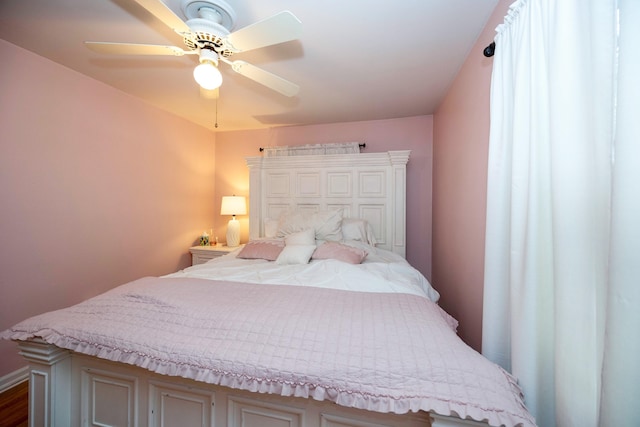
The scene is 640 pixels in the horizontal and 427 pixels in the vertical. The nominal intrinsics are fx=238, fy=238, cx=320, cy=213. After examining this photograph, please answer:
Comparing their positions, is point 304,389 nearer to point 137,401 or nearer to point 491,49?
point 137,401

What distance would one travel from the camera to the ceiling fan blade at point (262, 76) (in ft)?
4.77

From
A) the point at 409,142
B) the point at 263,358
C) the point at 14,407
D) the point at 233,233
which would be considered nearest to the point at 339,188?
the point at 409,142

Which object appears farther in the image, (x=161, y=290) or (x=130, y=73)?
(x=130, y=73)

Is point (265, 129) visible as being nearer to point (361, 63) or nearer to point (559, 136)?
point (361, 63)

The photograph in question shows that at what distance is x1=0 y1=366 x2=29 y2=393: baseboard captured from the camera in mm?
1719

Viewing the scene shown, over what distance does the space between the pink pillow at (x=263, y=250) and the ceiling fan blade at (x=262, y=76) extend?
4.48 ft

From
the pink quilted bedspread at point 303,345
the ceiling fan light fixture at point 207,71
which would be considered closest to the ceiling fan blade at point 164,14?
the ceiling fan light fixture at point 207,71

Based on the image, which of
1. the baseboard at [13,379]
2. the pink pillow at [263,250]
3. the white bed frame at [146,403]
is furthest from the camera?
the pink pillow at [263,250]

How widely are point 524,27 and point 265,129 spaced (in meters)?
2.99

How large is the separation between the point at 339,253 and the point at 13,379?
2.63 m

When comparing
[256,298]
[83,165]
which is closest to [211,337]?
[256,298]

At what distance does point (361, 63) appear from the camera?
189cm

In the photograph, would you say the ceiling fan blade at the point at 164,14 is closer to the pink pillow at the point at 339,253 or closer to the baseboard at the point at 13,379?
the pink pillow at the point at 339,253

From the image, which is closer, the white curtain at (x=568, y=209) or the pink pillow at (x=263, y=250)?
the white curtain at (x=568, y=209)
